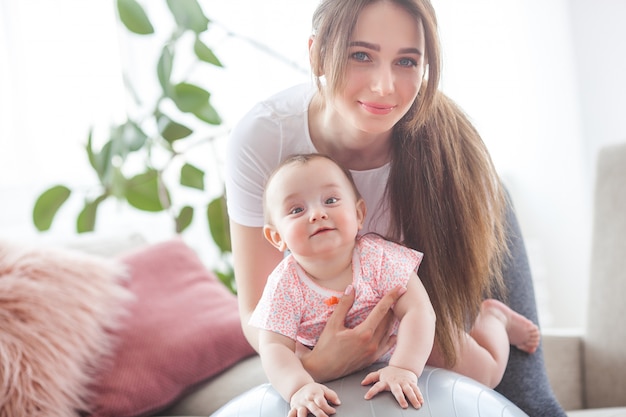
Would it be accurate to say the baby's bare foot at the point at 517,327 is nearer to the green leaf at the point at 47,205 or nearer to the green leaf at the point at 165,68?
the green leaf at the point at 165,68

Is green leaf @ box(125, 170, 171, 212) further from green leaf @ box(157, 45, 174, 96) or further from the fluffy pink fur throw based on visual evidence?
the fluffy pink fur throw

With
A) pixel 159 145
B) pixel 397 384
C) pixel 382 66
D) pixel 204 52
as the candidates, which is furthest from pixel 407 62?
pixel 159 145

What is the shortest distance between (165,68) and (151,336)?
3.07 ft

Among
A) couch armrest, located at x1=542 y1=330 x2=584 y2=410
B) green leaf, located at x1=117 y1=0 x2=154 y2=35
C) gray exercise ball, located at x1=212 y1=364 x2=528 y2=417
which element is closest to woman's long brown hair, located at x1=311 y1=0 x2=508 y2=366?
gray exercise ball, located at x1=212 y1=364 x2=528 y2=417

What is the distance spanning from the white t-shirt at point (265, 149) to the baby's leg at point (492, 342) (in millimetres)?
278

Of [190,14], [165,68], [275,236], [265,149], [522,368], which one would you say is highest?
[190,14]

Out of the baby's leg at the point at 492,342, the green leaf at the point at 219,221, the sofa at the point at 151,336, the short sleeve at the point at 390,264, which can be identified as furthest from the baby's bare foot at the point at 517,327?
the green leaf at the point at 219,221

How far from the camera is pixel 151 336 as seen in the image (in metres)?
2.00

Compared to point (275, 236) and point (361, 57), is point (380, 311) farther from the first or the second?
point (361, 57)

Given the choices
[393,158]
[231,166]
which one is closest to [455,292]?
[393,158]

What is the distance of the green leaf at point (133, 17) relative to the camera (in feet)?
8.39

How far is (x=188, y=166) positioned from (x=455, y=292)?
1422mm

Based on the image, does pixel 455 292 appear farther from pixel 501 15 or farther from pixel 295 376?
pixel 501 15

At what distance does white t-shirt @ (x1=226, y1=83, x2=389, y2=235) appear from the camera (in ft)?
5.14
